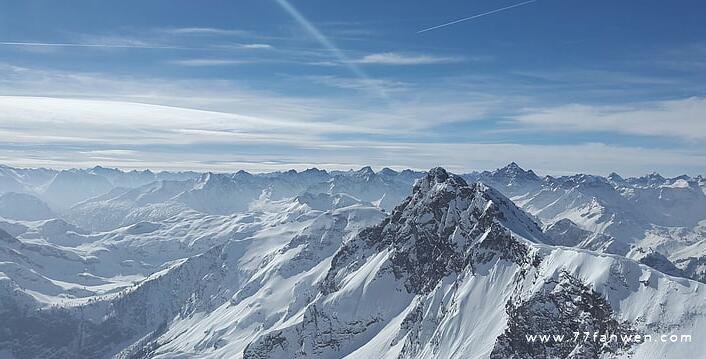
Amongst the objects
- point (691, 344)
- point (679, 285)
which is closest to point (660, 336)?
point (691, 344)

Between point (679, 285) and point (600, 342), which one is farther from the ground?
point (679, 285)

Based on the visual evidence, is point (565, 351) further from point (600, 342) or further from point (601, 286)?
point (601, 286)

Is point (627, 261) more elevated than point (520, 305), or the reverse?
point (627, 261)

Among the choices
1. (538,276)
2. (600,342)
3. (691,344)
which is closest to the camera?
(691,344)

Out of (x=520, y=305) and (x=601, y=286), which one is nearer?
(x=601, y=286)

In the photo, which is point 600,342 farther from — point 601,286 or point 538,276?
point 538,276

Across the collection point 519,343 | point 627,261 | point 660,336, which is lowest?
point 519,343

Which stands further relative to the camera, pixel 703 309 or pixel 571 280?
pixel 571 280

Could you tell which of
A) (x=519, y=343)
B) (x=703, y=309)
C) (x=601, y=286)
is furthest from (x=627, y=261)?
(x=519, y=343)

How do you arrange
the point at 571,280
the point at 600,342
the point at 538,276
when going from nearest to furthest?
1. the point at 600,342
2. the point at 571,280
3. the point at 538,276
